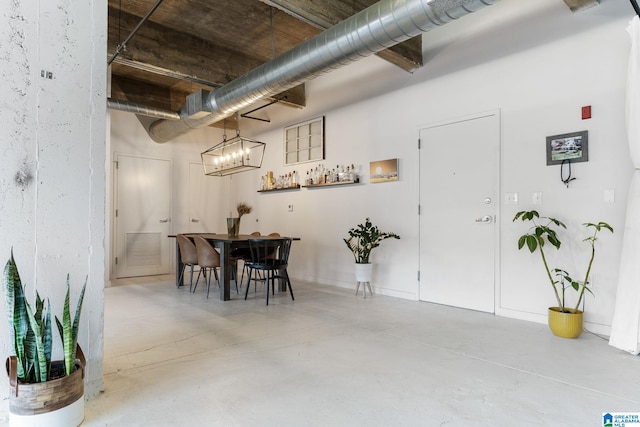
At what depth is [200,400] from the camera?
209 cm

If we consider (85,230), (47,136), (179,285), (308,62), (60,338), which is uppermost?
(308,62)

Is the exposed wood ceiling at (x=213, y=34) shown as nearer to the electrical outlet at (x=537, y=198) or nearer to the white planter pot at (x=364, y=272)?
the electrical outlet at (x=537, y=198)

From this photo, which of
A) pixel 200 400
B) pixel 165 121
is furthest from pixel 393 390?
pixel 165 121

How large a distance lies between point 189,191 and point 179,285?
2656 mm

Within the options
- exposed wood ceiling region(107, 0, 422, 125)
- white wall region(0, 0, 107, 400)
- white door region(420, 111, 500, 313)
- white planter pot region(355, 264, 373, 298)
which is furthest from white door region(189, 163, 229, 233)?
white wall region(0, 0, 107, 400)

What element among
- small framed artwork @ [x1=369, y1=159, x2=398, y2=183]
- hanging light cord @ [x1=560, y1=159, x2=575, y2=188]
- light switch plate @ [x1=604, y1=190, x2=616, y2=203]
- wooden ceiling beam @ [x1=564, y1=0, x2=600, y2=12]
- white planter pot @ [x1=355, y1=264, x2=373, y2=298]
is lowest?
white planter pot @ [x1=355, y1=264, x2=373, y2=298]

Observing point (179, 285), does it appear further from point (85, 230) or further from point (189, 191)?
point (85, 230)

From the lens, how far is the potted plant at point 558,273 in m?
3.20

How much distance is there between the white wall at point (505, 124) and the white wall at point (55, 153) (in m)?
3.70

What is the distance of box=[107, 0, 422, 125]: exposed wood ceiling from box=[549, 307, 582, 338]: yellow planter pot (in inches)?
127

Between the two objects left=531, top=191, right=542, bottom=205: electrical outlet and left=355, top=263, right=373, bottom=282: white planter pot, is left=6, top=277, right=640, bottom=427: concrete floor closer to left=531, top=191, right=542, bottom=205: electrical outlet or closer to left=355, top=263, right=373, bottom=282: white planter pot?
left=355, top=263, right=373, bottom=282: white planter pot

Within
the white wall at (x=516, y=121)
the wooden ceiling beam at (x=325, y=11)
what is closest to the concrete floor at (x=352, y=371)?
the white wall at (x=516, y=121)

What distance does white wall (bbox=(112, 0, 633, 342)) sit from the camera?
334cm

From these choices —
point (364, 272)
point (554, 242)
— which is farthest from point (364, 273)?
point (554, 242)
